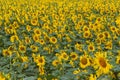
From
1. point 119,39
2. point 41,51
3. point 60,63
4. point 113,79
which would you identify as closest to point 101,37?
point 119,39

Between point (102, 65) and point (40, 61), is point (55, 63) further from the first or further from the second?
point (102, 65)

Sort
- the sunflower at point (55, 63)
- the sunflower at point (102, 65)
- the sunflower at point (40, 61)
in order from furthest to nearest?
the sunflower at point (55, 63), the sunflower at point (40, 61), the sunflower at point (102, 65)

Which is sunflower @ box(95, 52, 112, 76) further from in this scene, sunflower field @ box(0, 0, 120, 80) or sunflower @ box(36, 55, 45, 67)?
sunflower @ box(36, 55, 45, 67)

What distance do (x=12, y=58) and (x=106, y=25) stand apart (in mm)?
3124

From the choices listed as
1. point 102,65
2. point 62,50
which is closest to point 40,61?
point 62,50

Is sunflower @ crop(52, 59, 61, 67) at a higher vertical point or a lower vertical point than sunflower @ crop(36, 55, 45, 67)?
lower

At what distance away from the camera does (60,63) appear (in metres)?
5.56

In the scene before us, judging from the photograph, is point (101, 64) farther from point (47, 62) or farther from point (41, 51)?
point (41, 51)

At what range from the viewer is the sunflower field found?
473cm

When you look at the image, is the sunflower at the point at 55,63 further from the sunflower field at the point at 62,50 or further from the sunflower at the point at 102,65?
the sunflower at the point at 102,65

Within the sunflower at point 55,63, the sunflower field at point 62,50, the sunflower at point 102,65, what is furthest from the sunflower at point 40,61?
the sunflower at point 102,65

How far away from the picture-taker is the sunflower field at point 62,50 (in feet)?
15.5

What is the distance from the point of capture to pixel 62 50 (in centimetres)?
662

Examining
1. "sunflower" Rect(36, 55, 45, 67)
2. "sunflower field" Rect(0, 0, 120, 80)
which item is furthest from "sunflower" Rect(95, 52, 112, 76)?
"sunflower" Rect(36, 55, 45, 67)
